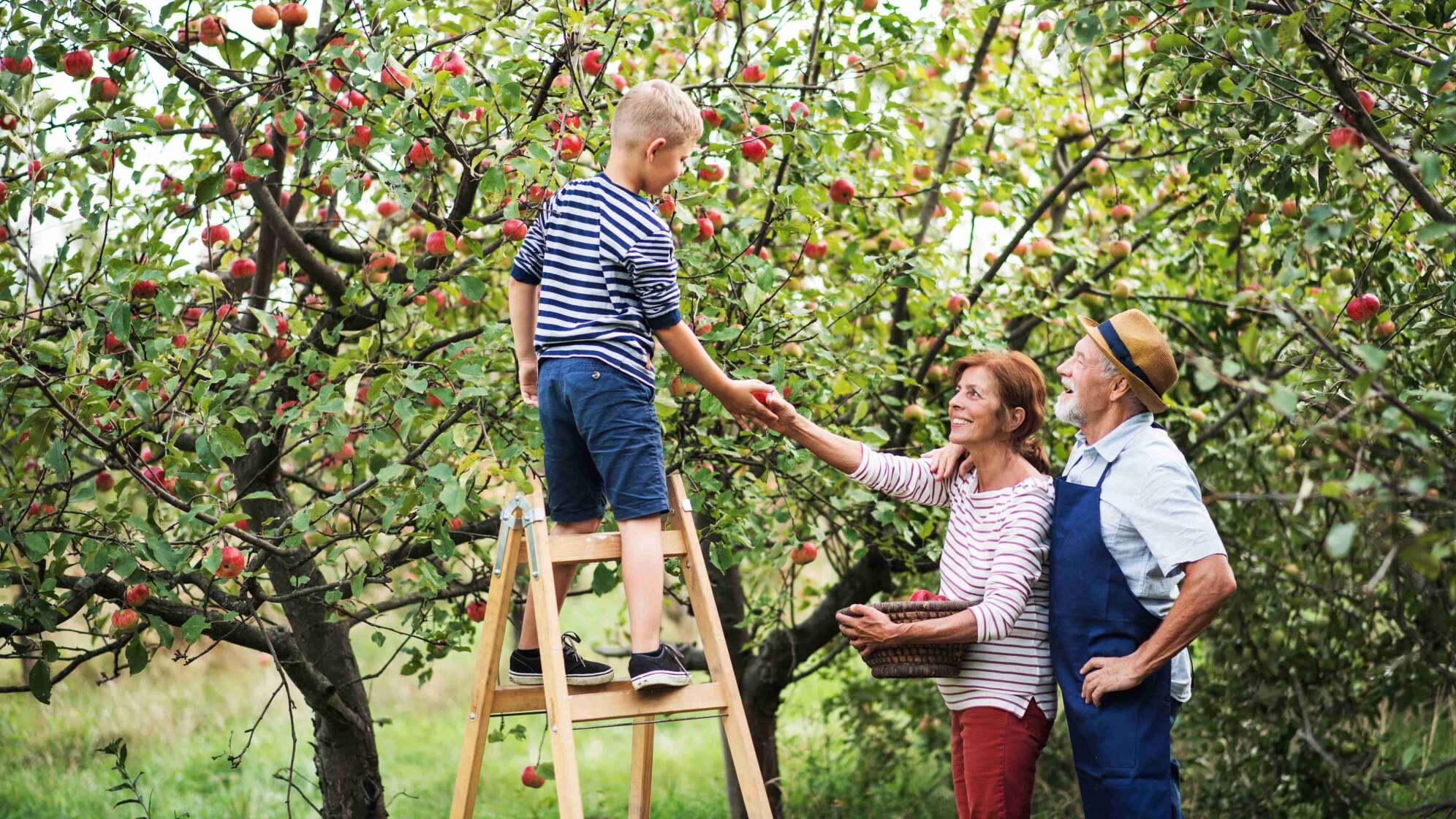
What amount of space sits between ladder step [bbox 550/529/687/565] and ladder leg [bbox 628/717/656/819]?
53 centimetres

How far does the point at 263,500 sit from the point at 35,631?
1.15m

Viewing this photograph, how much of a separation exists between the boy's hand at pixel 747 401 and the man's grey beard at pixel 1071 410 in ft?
2.14

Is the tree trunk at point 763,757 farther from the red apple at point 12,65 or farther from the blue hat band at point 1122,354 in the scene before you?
the red apple at point 12,65

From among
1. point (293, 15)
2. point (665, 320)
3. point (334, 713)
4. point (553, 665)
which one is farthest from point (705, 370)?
point (334, 713)

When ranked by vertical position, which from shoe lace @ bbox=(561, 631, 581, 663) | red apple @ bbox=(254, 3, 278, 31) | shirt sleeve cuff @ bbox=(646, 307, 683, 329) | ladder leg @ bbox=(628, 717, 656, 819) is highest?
red apple @ bbox=(254, 3, 278, 31)

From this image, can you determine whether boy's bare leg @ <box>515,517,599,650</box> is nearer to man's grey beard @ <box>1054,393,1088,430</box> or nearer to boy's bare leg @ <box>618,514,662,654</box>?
boy's bare leg @ <box>618,514,662,654</box>

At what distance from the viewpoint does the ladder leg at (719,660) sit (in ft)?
8.17

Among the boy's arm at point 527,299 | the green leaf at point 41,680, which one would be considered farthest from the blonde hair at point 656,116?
the green leaf at point 41,680

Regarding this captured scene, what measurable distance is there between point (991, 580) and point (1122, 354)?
1.82 ft

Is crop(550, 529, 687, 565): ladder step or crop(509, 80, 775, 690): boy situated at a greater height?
crop(509, 80, 775, 690): boy

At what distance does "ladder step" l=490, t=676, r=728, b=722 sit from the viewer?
2.50 metres

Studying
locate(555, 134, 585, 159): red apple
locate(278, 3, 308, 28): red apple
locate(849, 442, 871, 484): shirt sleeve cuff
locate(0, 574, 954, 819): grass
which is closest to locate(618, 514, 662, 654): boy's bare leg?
locate(849, 442, 871, 484): shirt sleeve cuff

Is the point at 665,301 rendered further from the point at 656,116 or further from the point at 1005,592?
the point at 1005,592

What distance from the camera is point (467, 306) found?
511cm
